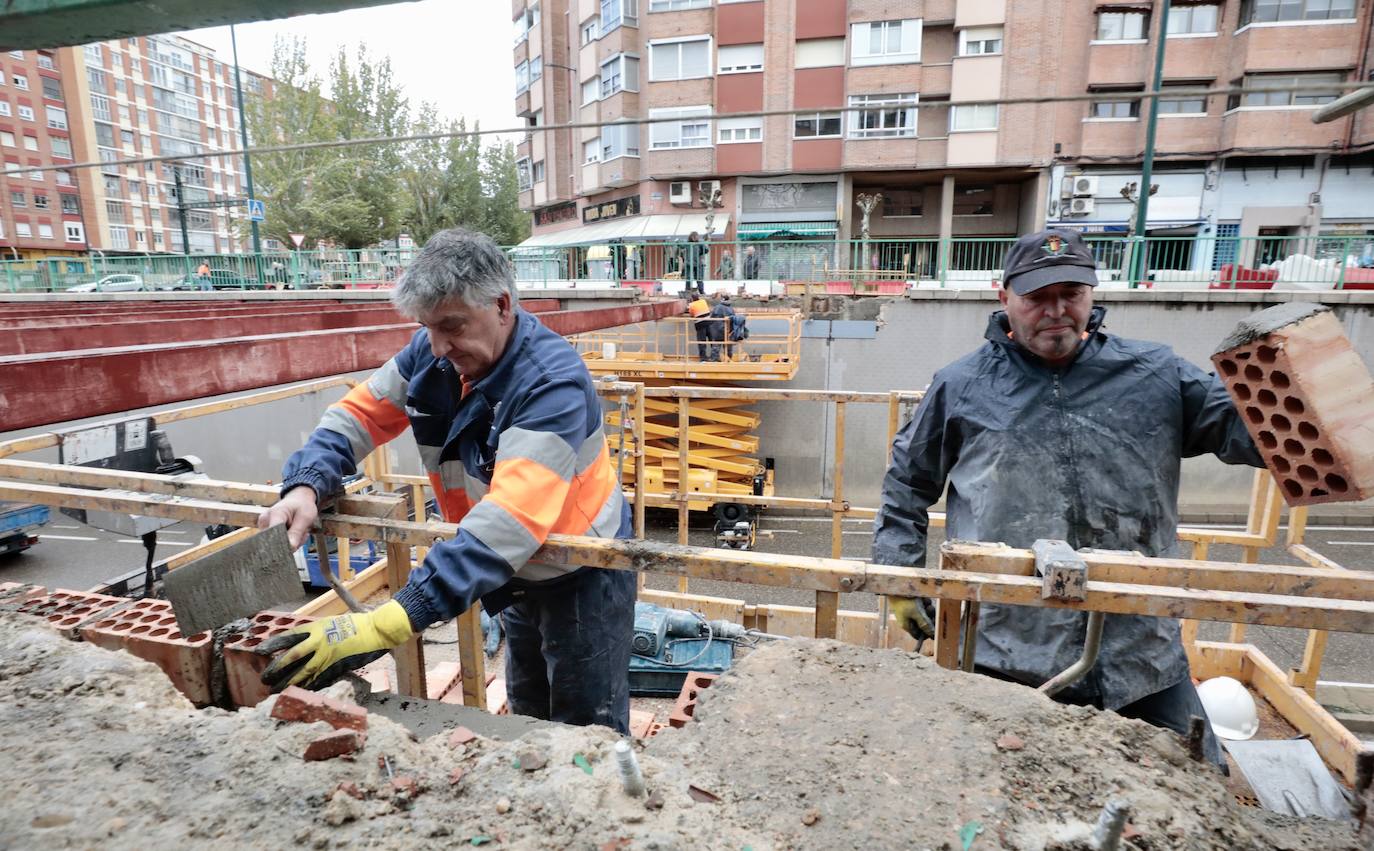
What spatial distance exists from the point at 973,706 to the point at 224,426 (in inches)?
419

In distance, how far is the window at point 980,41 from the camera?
23.5 metres

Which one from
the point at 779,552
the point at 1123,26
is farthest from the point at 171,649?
the point at 1123,26

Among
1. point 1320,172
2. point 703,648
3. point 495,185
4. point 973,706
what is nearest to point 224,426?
point 703,648

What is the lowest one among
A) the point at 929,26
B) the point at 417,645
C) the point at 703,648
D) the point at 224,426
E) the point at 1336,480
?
the point at 703,648

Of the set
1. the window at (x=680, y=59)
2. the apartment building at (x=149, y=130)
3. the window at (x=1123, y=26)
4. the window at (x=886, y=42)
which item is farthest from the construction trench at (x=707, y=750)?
the apartment building at (x=149, y=130)

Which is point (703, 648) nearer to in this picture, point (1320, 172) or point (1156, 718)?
point (1156, 718)

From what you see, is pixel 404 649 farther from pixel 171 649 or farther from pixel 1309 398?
pixel 1309 398

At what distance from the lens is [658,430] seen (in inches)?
472

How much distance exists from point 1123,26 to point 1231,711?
27.2m

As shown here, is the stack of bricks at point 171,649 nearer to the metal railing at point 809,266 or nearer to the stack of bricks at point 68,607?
the stack of bricks at point 68,607

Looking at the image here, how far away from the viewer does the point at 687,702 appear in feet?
6.47

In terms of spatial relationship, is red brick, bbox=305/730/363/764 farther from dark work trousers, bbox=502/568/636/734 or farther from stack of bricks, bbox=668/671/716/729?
dark work trousers, bbox=502/568/636/734

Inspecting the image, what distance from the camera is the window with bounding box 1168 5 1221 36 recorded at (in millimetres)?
22703

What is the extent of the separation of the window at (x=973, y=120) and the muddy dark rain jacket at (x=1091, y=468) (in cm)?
2553
